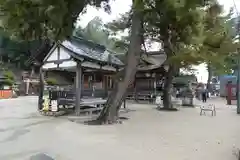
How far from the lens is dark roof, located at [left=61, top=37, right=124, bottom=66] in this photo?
14581mm

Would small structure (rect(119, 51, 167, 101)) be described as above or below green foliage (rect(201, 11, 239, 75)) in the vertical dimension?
below

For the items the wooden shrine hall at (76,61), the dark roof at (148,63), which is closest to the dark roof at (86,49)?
the wooden shrine hall at (76,61)

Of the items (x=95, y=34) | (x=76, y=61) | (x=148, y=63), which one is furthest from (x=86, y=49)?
(x=95, y=34)

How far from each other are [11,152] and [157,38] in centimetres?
1508

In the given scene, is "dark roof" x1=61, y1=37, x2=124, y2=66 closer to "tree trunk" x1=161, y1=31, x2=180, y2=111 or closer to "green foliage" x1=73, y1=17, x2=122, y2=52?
"tree trunk" x1=161, y1=31, x2=180, y2=111

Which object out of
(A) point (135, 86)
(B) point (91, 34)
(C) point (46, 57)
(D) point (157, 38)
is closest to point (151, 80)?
(A) point (135, 86)

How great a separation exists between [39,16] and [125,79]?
4459 millimetres

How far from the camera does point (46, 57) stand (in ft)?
53.2

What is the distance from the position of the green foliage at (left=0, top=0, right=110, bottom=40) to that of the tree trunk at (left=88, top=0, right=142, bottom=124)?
2167mm

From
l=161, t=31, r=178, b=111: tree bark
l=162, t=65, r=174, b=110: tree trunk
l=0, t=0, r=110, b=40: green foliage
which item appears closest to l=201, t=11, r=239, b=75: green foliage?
l=161, t=31, r=178, b=111: tree bark

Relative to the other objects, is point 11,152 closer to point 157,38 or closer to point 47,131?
point 47,131

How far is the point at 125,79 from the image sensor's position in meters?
11.9

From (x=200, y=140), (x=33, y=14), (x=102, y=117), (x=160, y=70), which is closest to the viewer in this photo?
(x=200, y=140)

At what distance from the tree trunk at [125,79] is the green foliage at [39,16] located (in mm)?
2167
